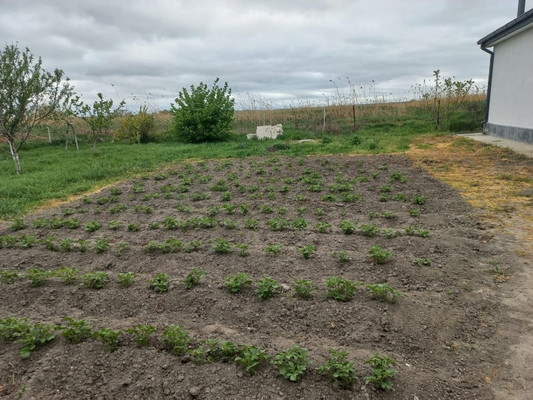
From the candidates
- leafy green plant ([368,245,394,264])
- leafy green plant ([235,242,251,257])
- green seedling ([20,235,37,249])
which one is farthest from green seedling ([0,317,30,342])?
leafy green plant ([368,245,394,264])

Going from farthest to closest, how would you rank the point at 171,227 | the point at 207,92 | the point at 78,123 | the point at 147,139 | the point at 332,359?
the point at 78,123 → the point at 147,139 → the point at 207,92 → the point at 171,227 → the point at 332,359

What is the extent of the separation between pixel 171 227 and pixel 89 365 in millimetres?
2954

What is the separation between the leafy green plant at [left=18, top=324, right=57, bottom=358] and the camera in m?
2.77

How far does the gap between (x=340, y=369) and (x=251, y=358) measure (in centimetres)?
58

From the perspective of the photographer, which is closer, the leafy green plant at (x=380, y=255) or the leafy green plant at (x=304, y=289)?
the leafy green plant at (x=304, y=289)

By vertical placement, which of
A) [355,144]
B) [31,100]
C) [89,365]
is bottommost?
[89,365]

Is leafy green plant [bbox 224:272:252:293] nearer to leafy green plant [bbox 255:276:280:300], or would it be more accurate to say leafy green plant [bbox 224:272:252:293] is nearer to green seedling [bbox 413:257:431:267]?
leafy green plant [bbox 255:276:280:300]

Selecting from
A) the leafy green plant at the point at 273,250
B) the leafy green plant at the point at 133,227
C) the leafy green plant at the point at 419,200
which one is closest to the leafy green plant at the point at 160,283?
the leafy green plant at the point at 273,250

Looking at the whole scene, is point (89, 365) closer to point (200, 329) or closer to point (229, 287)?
point (200, 329)

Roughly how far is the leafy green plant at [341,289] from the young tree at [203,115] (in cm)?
1413

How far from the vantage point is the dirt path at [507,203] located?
2.52 meters

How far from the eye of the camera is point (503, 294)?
3342mm

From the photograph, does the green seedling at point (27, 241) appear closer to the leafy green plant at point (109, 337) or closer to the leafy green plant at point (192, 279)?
the leafy green plant at point (192, 279)

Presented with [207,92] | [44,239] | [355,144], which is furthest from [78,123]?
[44,239]
